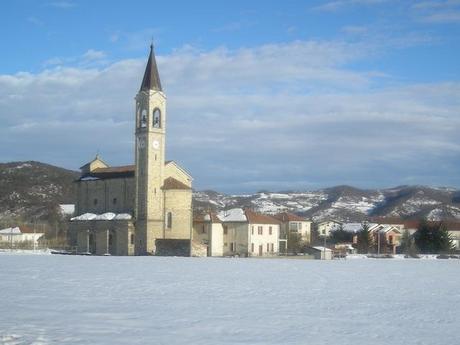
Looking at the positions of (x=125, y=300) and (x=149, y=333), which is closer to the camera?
(x=149, y=333)

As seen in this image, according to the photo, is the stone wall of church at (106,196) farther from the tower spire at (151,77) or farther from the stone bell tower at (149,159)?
the tower spire at (151,77)

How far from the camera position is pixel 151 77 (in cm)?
7350

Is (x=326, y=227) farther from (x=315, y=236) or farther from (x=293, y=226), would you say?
(x=293, y=226)

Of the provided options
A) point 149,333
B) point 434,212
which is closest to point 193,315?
point 149,333

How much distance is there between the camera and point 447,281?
109 ft

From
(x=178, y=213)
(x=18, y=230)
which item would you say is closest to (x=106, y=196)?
(x=178, y=213)

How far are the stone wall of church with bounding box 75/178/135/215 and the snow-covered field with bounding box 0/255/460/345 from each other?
4322 centimetres

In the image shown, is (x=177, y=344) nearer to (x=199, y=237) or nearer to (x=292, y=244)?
(x=199, y=237)

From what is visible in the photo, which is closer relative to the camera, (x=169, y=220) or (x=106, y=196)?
(x=169, y=220)

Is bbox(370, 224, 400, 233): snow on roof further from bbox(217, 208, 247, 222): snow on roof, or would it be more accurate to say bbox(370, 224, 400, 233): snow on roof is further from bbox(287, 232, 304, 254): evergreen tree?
bbox(217, 208, 247, 222): snow on roof

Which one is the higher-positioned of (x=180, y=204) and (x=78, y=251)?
(x=180, y=204)

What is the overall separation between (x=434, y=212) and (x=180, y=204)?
5628 inches

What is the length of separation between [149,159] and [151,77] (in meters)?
9.30

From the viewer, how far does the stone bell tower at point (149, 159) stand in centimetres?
6981
